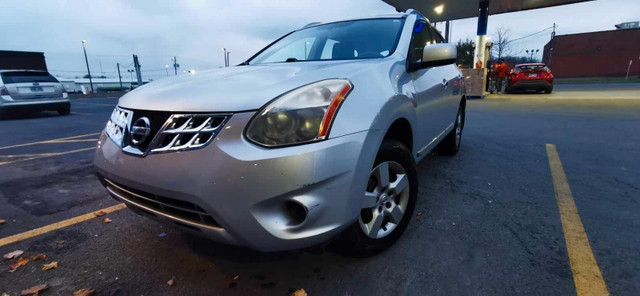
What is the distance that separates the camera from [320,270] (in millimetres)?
1911

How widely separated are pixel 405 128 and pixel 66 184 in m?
3.50

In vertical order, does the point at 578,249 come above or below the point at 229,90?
Answer: below

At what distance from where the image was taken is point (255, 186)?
1399 millimetres

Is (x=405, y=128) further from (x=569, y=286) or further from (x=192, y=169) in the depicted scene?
(x=192, y=169)

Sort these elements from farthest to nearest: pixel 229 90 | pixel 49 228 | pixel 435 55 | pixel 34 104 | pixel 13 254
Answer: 1. pixel 34 104
2. pixel 49 228
3. pixel 435 55
4. pixel 13 254
5. pixel 229 90

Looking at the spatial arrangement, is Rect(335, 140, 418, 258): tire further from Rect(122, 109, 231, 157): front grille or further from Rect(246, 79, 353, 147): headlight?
Rect(122, 109, 231, 157): front grille

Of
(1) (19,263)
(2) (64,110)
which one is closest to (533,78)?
(1) (19,263)

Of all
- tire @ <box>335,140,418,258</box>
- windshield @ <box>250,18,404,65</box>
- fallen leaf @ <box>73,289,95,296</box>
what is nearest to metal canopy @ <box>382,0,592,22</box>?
windshield @ <box>250,18,404,65</box>

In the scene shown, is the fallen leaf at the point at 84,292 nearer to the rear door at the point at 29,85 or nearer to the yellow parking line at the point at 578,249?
the yellow parking line at the point at 578,249

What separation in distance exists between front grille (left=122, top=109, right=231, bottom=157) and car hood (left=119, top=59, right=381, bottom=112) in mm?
36

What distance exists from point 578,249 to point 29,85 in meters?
12.4

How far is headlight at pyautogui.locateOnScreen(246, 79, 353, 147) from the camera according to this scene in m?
1.46

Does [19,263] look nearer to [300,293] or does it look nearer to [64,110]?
[300,293]

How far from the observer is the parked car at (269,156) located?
4.64 feet
